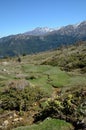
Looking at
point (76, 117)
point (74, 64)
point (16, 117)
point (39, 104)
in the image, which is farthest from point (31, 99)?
point (74, 64)

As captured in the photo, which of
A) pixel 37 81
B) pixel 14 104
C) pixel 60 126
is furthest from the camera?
pixel 37 81

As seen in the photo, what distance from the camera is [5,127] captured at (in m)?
18.5

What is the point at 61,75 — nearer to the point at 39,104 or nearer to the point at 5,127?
the point at 39,104

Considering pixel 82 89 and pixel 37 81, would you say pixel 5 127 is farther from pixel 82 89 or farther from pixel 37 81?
pixel 37 81

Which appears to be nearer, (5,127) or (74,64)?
(5,127)

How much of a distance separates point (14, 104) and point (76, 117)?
18.8 ft

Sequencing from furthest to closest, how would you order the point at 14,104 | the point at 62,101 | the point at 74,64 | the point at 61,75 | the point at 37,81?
the point at 74,64, the point at 61,75, the point at 37,81, the point at 14,104, the point at 62,101

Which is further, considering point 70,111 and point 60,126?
point 70,111

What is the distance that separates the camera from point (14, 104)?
21484mm

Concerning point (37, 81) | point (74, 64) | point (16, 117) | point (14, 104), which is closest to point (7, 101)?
point (14, 104)

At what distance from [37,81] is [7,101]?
888cm

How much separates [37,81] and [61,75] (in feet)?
16.8

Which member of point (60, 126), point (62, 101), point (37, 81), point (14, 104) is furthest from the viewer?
point (37, 81)

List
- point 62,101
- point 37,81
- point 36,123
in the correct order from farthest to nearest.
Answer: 1. point 37,81
2. point 62,101
3. point 36,123
